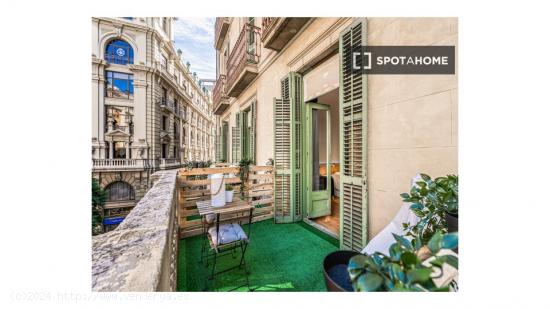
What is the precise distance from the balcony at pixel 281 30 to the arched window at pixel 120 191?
9615 millimetres

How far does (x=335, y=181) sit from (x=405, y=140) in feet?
12.4

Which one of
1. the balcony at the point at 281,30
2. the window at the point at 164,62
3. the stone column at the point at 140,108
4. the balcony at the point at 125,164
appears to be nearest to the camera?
the balcony at the point at 281,30

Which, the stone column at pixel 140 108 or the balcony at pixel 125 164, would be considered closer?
the balcony at pixel 125 164

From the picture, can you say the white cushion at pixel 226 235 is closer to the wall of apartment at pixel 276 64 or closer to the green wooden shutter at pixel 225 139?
the wall of apartment at pixel 276 64

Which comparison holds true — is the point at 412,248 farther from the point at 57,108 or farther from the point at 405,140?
the point at 57,108

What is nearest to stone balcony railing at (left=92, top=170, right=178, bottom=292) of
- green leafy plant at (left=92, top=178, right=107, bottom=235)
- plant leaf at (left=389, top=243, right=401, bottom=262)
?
green leafy plant at (left=92, top=178, right=107, bottom=235)

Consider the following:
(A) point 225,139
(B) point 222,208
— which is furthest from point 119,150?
(B) point 222,208

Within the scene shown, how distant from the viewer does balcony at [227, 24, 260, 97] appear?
4.20 metres

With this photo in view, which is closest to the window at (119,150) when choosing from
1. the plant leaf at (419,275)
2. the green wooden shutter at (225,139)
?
the green wooden shutter at (225,139)

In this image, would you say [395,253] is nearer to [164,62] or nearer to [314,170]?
[314,170]

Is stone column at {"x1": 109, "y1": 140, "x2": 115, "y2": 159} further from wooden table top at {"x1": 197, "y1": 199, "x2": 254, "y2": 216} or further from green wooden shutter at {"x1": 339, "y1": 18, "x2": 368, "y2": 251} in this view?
green wooden shutter at {"x1": 339, "y1": 18, "x2": 368, "y2": 251}

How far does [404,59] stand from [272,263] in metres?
2.50

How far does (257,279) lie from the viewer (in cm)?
185

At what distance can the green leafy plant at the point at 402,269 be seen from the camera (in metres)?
0.49
